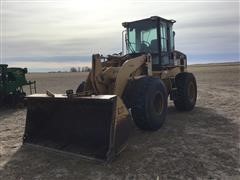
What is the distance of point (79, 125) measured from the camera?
6.28m

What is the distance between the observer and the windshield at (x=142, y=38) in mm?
8812

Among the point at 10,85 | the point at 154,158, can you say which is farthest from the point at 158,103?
the point at 10,85

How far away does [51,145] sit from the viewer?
6.12m

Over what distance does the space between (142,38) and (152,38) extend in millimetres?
283

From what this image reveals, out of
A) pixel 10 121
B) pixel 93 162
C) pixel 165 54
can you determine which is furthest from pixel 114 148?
pixel 10 121

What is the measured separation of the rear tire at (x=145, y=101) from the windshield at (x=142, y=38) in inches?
70.9

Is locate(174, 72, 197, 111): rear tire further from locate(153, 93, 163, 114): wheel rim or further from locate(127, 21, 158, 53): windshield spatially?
locate(153, 93, 163, 114): wheel rim

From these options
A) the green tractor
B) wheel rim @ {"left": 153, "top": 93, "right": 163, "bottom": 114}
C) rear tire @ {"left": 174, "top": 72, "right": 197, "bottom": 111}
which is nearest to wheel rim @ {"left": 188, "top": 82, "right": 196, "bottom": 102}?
rear tire @ {"left": 174, "top": 72, "right": 197, "bottom": 111}

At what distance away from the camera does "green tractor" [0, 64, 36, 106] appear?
12.5 m

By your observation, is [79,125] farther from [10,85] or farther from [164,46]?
[10,85]

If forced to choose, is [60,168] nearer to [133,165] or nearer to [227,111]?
[133,165]

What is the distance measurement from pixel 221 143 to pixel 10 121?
19.8 feet

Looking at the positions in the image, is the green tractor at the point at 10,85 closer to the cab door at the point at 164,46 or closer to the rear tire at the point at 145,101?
the cab door at the point at 164,46

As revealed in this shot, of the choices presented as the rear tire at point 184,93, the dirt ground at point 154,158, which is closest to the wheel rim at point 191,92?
the rear tire at point 184,93
